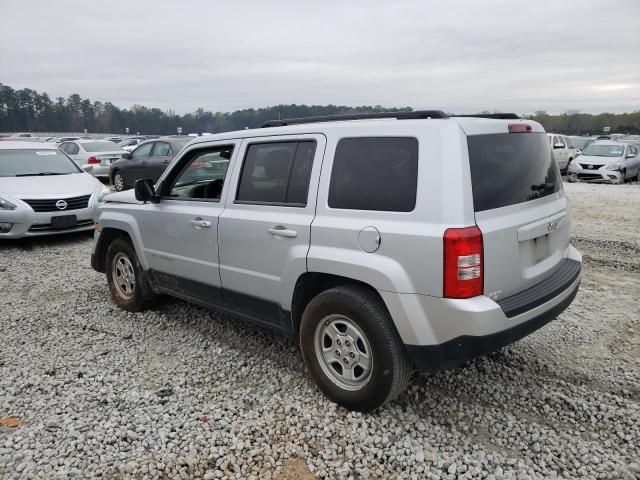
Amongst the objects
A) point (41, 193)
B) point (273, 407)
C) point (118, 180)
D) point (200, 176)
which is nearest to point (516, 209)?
point (273, 407)

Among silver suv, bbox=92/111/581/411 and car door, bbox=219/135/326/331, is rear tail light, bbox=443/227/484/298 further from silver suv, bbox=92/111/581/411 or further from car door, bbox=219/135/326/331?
car door, bbox=219/135/326/331

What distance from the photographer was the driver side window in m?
4.03

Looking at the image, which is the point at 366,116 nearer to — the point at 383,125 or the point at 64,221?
the point at 383,125

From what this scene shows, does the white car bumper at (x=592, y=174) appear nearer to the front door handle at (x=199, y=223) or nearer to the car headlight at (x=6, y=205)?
the front door handle at (x=199, y=223)

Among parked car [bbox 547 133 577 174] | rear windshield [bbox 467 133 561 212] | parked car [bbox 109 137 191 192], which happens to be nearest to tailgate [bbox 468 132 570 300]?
rear windshield [bbox 467 133 561 212]

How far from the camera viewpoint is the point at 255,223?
3.46 meters

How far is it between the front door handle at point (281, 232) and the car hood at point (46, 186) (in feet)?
19.7

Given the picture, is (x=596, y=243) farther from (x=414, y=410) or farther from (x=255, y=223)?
(x=255, y=223)

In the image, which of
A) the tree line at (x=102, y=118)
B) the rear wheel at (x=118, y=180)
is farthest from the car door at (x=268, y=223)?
the tree line at (x=102, y=118)

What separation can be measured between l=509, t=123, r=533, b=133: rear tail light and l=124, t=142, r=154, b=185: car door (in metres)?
12.0

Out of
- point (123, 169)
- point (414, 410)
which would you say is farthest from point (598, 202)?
point (123, 169)

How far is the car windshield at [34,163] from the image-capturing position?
835cm

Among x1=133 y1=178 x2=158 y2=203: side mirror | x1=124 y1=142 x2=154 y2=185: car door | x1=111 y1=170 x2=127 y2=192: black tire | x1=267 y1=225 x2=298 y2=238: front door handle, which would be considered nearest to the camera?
x1=267 y1=225 x2=298 y2=238: front door handle

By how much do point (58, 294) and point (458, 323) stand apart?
4869 millimetres
